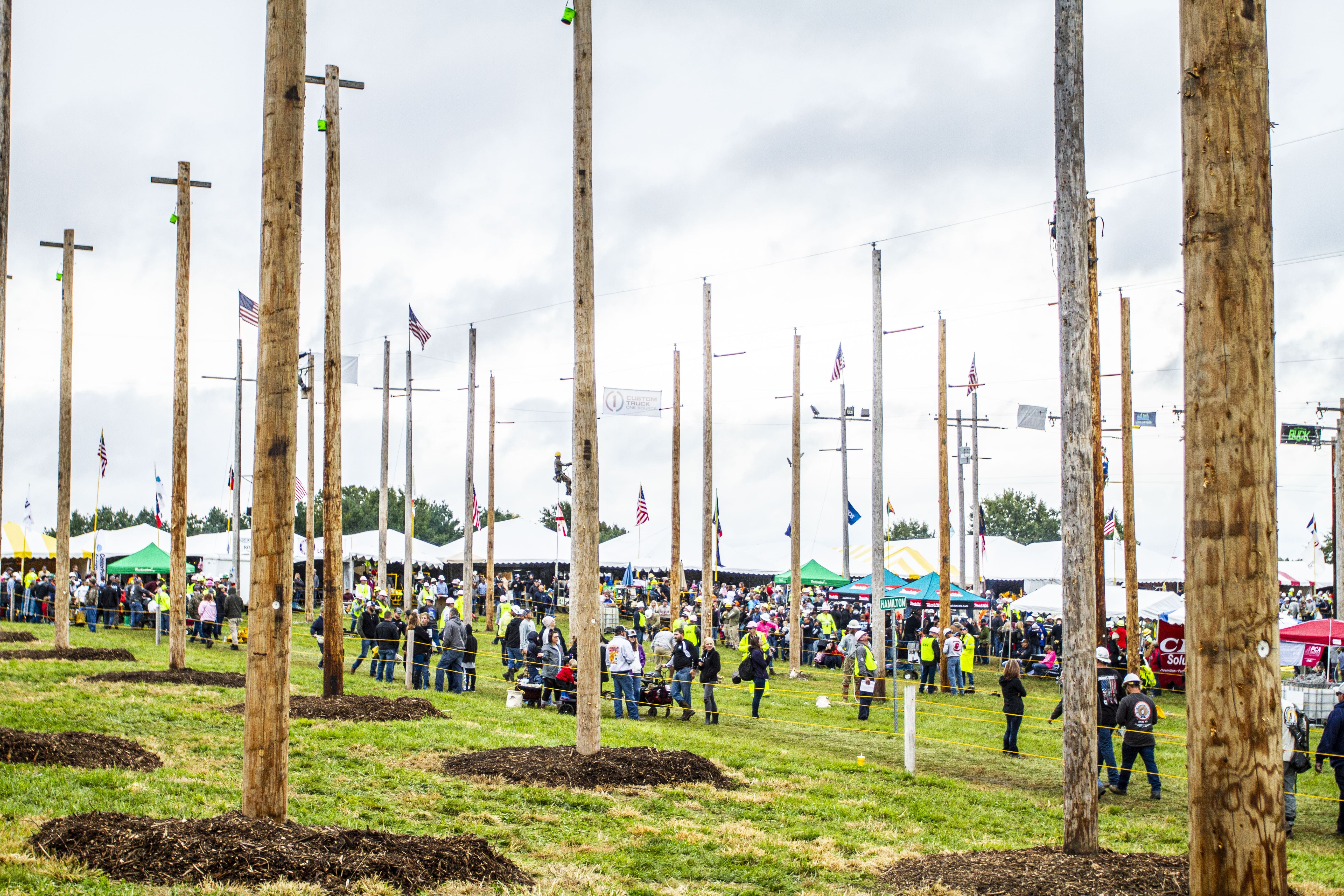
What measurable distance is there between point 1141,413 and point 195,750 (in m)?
32.9

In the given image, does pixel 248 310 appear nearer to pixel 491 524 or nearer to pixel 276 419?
pixel 491 524

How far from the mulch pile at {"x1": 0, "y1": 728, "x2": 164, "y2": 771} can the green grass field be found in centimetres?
30

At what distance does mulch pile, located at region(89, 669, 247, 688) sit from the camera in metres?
18.4

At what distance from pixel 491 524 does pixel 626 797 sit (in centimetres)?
2914

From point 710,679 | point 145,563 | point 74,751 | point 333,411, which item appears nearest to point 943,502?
point 710,679

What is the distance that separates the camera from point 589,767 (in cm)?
1245

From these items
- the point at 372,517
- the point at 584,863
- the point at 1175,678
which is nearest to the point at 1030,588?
the point at 1175,678

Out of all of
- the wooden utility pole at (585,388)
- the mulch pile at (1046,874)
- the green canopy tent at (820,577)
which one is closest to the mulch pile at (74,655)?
the wooden utility pole at (585,388)

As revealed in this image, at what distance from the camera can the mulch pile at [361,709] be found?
15.6m

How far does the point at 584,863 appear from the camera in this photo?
891 centimetres

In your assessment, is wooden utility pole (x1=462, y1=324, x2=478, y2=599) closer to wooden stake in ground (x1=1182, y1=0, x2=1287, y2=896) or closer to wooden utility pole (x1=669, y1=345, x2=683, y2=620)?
wooden utility pole (x1=669, y1=345, x2=683, y2=620)

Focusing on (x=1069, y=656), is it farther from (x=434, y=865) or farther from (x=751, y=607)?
(x=751, y=607)

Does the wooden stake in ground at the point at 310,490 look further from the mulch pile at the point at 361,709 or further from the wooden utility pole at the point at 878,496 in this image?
the wooden utility pole at the point at 878,496

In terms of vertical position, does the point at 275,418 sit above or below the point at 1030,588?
above
